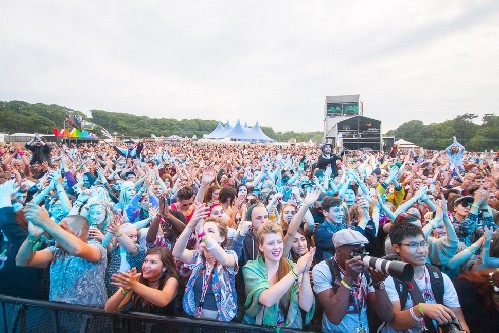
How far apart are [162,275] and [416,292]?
6.71 ft

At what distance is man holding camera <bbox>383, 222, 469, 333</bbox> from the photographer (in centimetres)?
229

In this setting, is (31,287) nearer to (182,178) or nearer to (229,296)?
(229,296)

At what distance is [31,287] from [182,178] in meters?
4.51

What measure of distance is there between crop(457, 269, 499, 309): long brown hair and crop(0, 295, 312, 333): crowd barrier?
153cm

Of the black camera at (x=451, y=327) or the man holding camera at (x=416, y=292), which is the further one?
the man holding camera at (x=416, y=292)

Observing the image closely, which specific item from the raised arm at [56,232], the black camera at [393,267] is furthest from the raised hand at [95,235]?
the black camera at [393,267]

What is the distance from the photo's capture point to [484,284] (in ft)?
8.02

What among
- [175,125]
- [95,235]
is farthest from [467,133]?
[175,125]

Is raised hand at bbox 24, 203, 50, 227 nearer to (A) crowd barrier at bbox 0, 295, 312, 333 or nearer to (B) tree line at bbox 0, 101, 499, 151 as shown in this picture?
(A) crowd barrier at bbox 0, 295, 312, 333

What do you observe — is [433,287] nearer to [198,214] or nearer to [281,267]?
[281,267]

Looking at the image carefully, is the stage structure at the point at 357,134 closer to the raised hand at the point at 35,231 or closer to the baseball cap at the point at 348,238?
the baseball cap at the point at 348,238

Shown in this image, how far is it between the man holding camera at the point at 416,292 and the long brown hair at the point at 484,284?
20 cm

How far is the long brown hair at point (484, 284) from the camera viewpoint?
241 centimetres

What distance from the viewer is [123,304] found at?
246 cm
